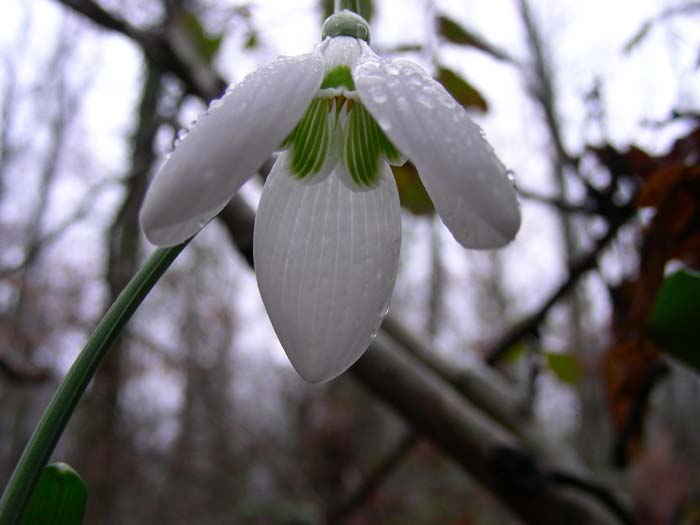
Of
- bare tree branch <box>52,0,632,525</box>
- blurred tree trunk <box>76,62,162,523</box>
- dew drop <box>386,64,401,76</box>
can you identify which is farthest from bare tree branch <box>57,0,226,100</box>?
dew drop <box>386,64,401,76</box>

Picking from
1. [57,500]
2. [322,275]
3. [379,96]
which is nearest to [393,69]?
[379,96]

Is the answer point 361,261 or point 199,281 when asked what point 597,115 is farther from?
point 199,281

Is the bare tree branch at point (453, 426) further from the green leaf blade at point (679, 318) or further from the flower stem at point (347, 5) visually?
the flower stem at point (347, 5)

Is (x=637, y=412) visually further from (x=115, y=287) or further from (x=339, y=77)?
(x=115, y=287)

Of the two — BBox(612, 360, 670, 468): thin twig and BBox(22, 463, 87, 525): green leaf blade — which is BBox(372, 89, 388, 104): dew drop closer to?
BBox(22, 463, 87, 525): green leaf blade

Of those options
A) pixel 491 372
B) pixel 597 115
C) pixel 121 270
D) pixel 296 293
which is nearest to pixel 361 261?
pixel 296 293

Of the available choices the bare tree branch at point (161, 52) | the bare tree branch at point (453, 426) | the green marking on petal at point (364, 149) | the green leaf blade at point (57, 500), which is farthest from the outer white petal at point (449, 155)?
the bare tree branch at point (161, 52)
